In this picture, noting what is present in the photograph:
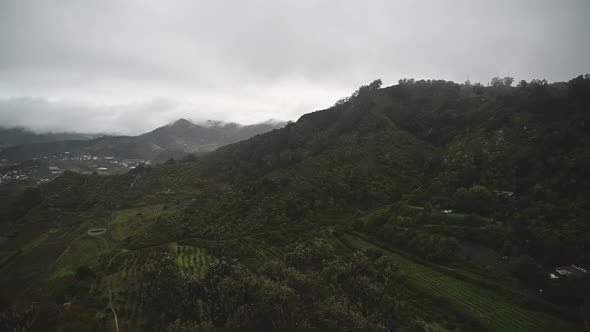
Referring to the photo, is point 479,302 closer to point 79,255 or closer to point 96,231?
point 79,255

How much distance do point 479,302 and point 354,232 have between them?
3121 cm

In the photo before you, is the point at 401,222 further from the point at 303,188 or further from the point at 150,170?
the point at 150,170

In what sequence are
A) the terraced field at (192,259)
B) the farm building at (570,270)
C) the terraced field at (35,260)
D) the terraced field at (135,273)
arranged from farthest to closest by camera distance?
1. the terraced field at (35,260)
2. the terraced field at (192,259)
3. the terraced field at (135,273)
4. the farm building at (570,270)

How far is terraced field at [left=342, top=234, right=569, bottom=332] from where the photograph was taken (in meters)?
35.2

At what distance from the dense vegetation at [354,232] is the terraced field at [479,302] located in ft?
0.88

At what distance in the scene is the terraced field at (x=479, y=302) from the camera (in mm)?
35219

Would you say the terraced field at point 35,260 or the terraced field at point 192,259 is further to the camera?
the terraced field at point 35,260

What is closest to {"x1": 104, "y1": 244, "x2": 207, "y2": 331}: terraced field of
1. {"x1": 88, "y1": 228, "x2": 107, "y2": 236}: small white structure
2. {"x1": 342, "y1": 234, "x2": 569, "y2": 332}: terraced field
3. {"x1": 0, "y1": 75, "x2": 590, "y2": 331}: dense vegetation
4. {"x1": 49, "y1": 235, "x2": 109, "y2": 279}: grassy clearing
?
{"x1": 0, "y1": 75, "x2": 590, "y2": 331}: dense vegetation

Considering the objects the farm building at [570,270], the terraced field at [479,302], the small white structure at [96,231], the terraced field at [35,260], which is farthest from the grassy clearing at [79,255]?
the farm building at [570,270]

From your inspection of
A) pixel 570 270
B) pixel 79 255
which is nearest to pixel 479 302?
pixel 570 270

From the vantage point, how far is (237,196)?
336 feet

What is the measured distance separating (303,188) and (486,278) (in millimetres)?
56663

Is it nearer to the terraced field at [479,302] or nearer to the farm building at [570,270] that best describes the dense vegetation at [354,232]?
the terraced field at [479,302]

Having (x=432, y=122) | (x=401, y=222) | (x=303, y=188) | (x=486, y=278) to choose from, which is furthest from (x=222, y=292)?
(x=432, y=122)
